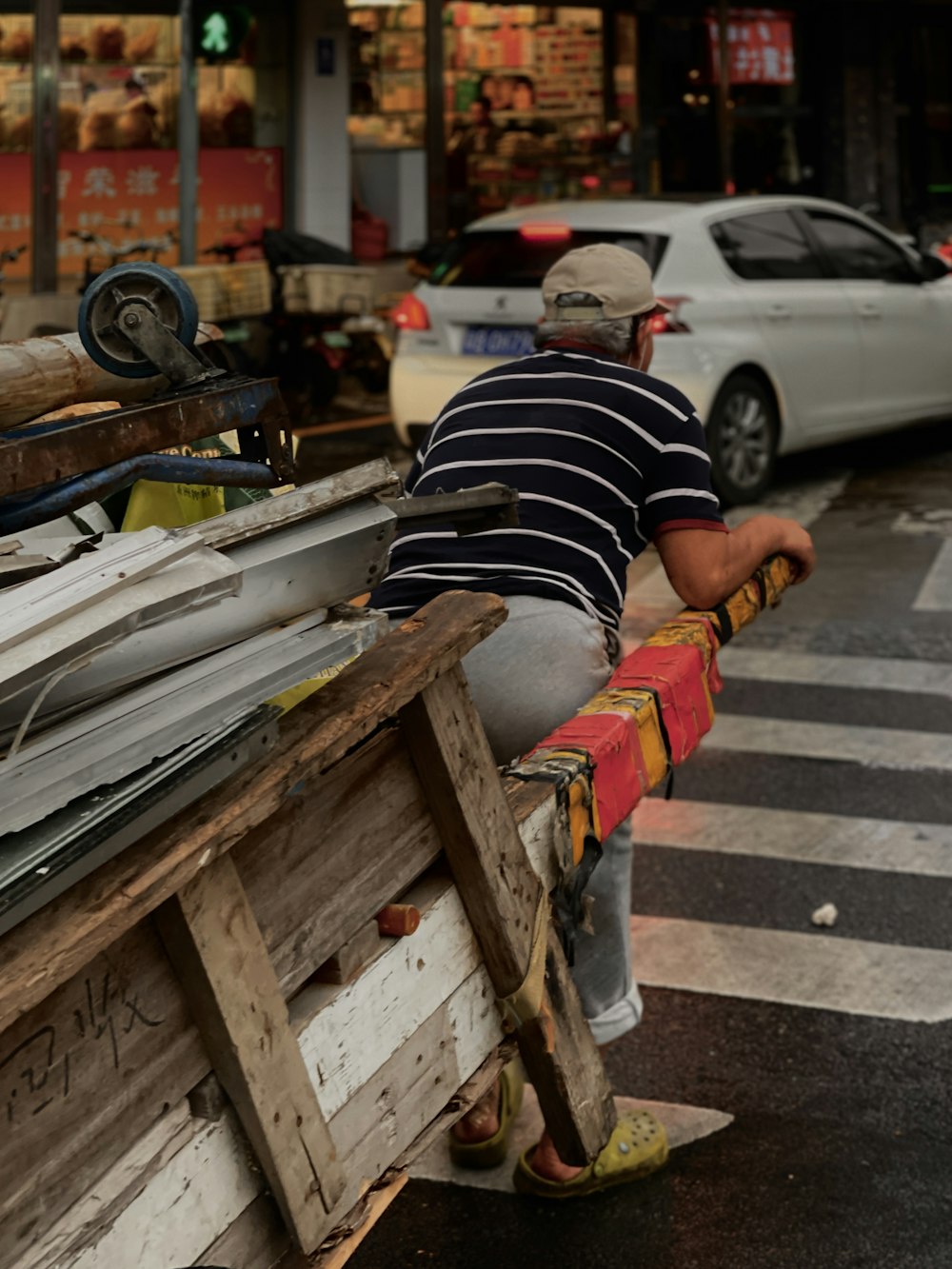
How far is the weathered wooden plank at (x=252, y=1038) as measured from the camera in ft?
6.71

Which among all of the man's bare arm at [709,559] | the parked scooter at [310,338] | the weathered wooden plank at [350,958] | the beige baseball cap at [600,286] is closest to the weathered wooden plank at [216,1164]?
the weathered wooden plank at [350,958]

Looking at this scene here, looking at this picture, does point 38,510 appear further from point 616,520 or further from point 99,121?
point 99,121

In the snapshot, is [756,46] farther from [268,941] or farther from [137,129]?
[268,941]

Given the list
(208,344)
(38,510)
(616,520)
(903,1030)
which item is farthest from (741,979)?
(38,510)

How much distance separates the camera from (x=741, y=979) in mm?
4586

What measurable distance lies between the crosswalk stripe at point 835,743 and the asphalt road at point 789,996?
0.01 metres

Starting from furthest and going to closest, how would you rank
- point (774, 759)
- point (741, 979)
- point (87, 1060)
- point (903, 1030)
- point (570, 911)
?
point (774, 759), point (741, 979), point (903, 1030), point (570, 911), point (87, 1060)

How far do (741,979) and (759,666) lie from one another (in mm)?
3000

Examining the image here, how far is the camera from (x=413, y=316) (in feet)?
34.4

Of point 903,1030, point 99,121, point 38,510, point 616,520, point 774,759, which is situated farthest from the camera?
point 99,121

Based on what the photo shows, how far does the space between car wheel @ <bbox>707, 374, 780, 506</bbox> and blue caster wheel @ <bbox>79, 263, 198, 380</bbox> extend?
25.7ft

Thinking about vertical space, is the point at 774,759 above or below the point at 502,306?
below

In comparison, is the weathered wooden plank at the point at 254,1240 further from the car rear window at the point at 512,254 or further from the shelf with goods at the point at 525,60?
the shelf with goods at the point at 525,60

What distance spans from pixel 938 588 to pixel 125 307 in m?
6.71
